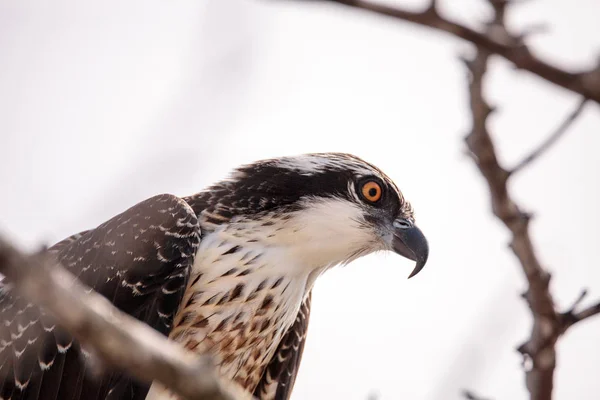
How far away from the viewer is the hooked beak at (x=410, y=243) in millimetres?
7297

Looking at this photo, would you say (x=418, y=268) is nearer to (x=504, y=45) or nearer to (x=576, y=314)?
(x=576, y=314)

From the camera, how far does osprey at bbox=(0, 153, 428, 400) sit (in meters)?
6.50

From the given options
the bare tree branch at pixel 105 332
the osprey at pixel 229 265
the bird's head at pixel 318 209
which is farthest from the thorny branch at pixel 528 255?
the bird's head at pixel 318 209

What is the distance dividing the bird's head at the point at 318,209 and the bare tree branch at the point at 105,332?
13.6ft

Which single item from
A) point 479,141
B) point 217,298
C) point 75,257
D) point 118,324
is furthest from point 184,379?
point 75,257

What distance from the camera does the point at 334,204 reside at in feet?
24.5

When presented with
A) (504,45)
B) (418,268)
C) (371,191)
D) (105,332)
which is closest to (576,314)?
(504,45)

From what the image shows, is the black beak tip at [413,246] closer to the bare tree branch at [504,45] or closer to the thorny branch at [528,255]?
the thorny branch at [528,255]

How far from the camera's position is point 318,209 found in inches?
289

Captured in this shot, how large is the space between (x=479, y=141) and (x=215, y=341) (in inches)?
155

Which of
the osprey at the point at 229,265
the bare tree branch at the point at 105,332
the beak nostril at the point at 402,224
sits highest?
the bare tree branch at the point at 105,332

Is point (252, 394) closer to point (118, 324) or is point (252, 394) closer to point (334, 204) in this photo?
point (334, 204)

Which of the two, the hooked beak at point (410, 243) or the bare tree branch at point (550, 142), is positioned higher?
the bare tree branch at point (550, 142)

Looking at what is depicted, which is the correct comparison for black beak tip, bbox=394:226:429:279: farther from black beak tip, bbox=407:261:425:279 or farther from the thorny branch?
the thorny branch
